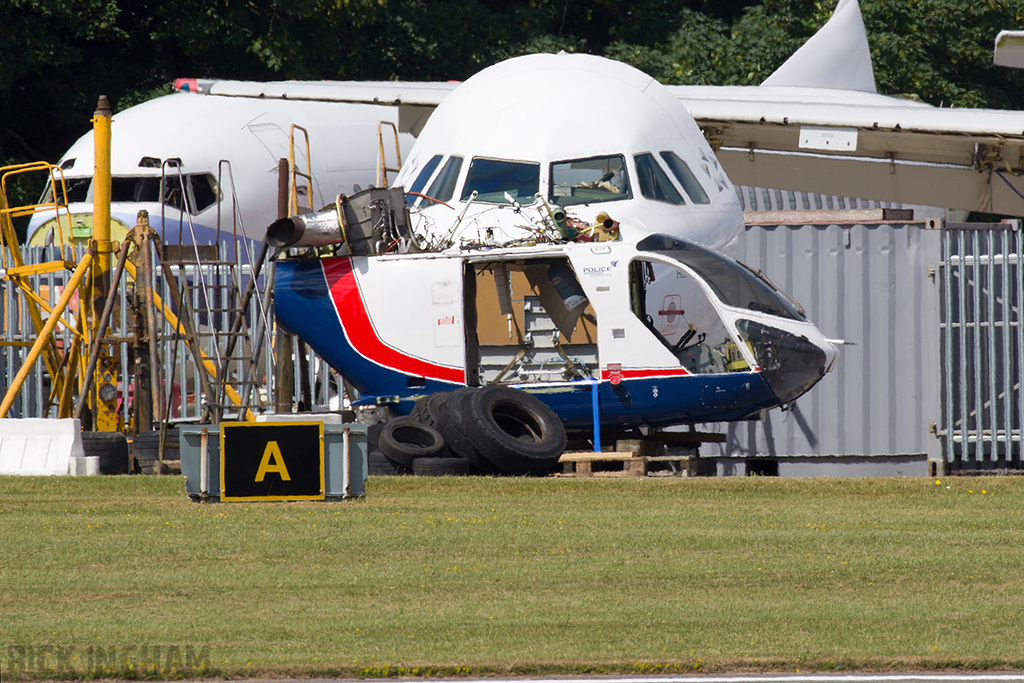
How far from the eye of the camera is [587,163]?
1725cm

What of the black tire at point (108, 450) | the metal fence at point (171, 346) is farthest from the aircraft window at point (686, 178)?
the black tire at point (108, 450)

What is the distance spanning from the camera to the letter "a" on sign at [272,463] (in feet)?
40.3

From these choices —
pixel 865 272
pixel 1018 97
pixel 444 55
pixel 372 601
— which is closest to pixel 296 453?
pixel 372 601

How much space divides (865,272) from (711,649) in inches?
562

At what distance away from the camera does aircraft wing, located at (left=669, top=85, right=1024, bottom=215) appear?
21.1 m

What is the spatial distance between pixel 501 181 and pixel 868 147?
970 centimetres

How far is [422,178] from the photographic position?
18203 millimetres

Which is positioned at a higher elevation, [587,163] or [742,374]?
[587,163]

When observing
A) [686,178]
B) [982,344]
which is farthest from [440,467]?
[982,344]

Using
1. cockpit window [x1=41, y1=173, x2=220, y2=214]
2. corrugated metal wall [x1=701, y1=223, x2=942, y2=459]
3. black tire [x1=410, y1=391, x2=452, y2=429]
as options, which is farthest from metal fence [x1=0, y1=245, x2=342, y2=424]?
corrugated metal wall [x1=701, y1=223, x2=942, y2=459]

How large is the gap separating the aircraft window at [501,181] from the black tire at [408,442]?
10.5ft

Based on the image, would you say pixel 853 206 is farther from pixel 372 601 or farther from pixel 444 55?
pixel 372 601

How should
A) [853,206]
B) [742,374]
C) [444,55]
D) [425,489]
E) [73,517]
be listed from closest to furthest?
[73,517] < [425,489] < [742,374] < [853,206] < [444,55]

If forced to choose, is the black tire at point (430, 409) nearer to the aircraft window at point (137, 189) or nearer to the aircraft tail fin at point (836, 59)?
the aircraft window at point (137, 189)
